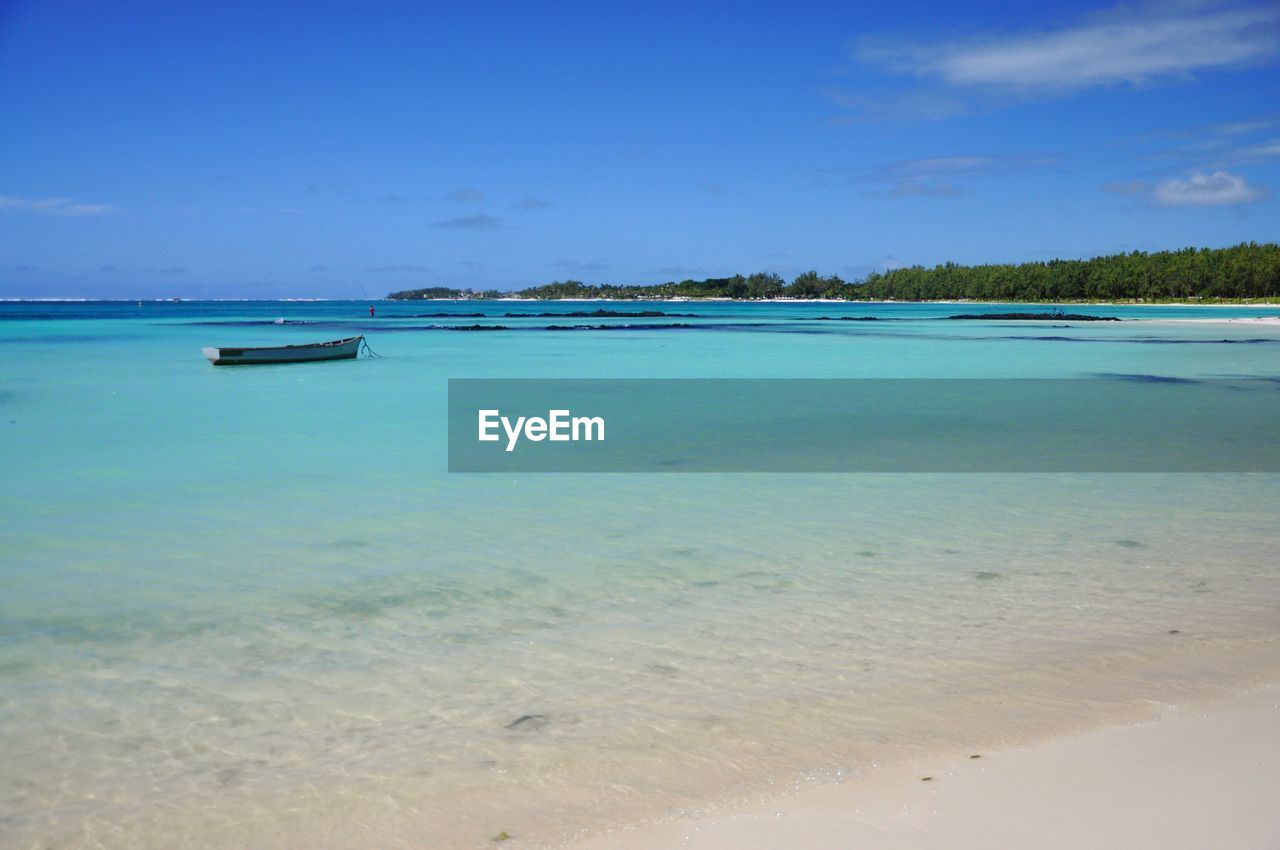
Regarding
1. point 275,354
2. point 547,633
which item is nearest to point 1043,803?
point 547,633

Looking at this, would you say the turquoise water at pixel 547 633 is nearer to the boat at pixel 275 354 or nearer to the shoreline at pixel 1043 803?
the shoreline at pixel 1043 803

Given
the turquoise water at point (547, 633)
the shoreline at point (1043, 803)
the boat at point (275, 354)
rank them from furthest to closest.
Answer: the boat at point (275, 354) < the turquoise water at point (547, 633) < the shoreline at point (1043, 803)

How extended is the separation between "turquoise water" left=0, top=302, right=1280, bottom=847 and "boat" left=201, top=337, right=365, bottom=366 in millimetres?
18310

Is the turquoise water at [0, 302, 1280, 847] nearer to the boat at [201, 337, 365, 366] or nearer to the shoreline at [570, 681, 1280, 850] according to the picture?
the shoreline at [570, 681, 1280, 850]

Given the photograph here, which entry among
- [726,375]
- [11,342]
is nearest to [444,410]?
[726,375]

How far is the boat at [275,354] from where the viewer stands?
1129 inches

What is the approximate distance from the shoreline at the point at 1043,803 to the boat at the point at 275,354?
2735cm

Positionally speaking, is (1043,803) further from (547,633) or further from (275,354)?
(275,354)

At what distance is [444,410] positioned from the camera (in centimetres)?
1775

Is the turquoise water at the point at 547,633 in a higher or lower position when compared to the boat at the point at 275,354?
lower

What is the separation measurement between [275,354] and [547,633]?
26155mm

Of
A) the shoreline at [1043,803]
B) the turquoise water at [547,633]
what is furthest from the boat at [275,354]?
the shoreline at [1043,803]

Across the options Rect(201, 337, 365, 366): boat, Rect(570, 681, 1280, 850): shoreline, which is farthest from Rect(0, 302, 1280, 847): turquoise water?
Rect(201, 337, 365, 366): boat

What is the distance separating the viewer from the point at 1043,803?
3.42 m
